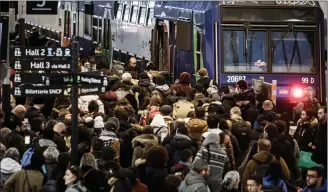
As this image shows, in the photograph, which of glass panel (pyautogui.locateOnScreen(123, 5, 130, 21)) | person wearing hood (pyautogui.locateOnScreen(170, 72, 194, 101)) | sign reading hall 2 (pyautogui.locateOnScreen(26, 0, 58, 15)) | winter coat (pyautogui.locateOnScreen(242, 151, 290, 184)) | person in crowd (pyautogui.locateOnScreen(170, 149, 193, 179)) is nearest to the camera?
person in crowd (pyautogui.locateOnScreen(170, 149, 193, 179))

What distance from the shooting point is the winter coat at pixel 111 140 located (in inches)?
715

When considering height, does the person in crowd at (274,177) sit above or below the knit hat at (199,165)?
below

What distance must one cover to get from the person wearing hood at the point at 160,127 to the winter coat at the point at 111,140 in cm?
126

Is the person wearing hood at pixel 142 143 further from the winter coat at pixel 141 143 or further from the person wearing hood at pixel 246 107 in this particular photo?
the person wearing hood at pixel 246 107

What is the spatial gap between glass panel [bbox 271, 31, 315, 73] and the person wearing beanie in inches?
381

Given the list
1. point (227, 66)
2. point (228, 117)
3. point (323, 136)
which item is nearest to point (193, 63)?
point (227, 66)

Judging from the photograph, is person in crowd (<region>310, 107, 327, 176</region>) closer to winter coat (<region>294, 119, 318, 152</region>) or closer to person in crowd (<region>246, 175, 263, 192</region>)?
winter coat (<region>294, 119, 318, 152</region>)

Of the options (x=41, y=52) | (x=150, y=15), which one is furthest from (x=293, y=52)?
(x=41, y=52)

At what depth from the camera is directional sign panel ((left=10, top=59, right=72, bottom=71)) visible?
16.8 m

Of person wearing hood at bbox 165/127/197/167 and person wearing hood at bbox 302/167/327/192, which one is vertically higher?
person wearing hood at bbox 165/127/197/167

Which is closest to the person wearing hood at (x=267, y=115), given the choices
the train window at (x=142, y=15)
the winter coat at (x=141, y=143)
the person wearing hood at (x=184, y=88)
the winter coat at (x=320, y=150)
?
the winter coat at (x=320, y=150)

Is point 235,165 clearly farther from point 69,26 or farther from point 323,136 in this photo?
point 69,26

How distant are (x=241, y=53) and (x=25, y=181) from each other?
1168cm

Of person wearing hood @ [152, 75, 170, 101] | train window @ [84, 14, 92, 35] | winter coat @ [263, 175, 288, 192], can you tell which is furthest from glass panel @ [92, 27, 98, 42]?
winter coat @ [263, 175, 288, 192]
